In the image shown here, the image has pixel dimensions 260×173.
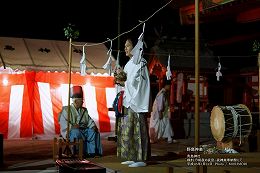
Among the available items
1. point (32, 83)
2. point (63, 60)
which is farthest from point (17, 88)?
point (63, 60)

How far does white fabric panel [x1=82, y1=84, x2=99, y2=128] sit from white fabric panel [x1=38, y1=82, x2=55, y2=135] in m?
1.28

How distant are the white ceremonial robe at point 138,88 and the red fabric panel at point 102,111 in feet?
23.3

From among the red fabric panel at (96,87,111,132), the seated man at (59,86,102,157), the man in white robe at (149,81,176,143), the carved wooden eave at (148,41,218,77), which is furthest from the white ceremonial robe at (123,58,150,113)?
the carved wooden eave at (148,41,218,77)

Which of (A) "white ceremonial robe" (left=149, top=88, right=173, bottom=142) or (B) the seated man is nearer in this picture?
(B) the seated man

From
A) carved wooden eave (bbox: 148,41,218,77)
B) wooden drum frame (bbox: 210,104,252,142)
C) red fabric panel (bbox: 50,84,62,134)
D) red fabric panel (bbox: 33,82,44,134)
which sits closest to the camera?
wooden drum frame (bbox: 210,104,252,142)

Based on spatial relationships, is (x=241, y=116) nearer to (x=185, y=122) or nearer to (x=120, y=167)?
(x=120, y=167)

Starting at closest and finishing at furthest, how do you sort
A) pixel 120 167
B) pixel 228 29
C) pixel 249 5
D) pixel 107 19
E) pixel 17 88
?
1. pixel 120 167
2. pixel 249 5
3. pixel 17 88
4. pixel 228 29
5. pixel 107 19

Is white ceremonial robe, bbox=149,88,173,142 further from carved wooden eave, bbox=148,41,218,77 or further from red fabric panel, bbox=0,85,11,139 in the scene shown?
red fabric panel, bbox=0,85,11,139

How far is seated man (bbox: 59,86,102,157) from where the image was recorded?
26.8 feet

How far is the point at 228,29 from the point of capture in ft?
55.5

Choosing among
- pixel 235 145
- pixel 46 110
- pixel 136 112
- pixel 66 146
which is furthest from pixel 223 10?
pixel 46 110

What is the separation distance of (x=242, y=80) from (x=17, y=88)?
32.9 feet

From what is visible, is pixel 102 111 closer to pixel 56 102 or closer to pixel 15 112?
pixel 56 102

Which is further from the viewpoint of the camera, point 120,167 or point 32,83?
point 32,83
